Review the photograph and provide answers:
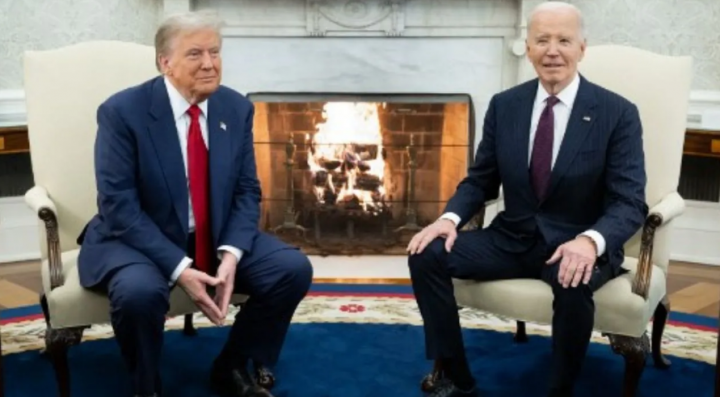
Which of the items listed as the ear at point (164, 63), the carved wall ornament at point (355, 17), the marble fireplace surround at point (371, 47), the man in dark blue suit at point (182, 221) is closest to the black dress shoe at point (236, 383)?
the man in dark blue suit at point (182, 221)

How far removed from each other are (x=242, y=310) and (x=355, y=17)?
83.6 inches

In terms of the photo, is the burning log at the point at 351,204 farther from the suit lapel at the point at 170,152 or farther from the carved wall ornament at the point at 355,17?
the suit lapel at the point at 170,152

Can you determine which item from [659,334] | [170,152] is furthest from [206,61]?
[659,334]

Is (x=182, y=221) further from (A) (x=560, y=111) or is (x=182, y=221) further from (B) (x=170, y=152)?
(A) (x=560, y=111)

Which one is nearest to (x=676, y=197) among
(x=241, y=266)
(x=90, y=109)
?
(x=241, y=266)

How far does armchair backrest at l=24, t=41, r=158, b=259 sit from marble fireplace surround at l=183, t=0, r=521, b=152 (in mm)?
1511

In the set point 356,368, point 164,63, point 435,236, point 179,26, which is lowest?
point 356,368

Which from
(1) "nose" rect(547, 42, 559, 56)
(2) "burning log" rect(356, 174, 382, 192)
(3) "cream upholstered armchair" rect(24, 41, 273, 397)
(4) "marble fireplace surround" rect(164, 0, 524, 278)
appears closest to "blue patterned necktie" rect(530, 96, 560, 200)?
(1) "nose" rect(547, 42, 559, 56)

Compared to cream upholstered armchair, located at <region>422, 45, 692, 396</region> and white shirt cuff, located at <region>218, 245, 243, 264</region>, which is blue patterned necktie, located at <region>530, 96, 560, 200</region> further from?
white shirt cuff, located at <region>218, 245, 243, 264</region>

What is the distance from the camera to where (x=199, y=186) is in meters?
2.62

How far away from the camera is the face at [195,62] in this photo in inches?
99.3

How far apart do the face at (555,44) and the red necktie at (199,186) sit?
0.98 meters

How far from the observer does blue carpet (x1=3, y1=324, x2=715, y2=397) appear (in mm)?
2846

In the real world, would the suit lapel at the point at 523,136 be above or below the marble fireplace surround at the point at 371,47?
below
